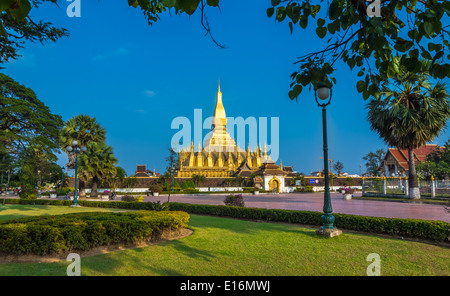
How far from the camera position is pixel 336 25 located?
3170 millimetres

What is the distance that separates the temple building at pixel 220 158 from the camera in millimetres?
52906

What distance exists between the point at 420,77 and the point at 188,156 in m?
44.8

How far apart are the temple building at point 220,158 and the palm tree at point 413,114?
71.3ft

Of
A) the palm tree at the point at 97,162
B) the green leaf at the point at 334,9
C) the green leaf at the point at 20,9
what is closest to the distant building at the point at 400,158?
the palm tree at the point at 97,162

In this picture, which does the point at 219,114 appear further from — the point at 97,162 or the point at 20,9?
the point at 20,9

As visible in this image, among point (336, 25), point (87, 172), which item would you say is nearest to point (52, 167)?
point (87, 172)

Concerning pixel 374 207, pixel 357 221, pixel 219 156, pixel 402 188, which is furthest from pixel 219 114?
pixel 357 221

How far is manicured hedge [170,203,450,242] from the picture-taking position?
729cm

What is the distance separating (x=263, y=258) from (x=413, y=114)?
66.0 feet

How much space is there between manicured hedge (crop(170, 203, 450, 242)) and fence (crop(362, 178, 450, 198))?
1758 cm

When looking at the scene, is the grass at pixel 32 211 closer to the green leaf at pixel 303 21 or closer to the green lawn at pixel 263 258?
the green lawn at pixel 263 258

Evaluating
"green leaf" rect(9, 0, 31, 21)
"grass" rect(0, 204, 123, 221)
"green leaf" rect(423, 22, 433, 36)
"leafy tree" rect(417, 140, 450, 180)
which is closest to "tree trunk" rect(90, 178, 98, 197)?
"grass" rect(0, 204, 123, 221)

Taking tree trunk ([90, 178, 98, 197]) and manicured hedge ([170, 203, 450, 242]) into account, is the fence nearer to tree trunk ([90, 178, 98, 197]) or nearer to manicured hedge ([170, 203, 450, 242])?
manicured hedge ([170, 203, 450, 242])

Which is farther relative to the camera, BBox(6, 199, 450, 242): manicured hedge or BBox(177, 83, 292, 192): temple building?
BBox(177, 83, 292, 192): temple building
